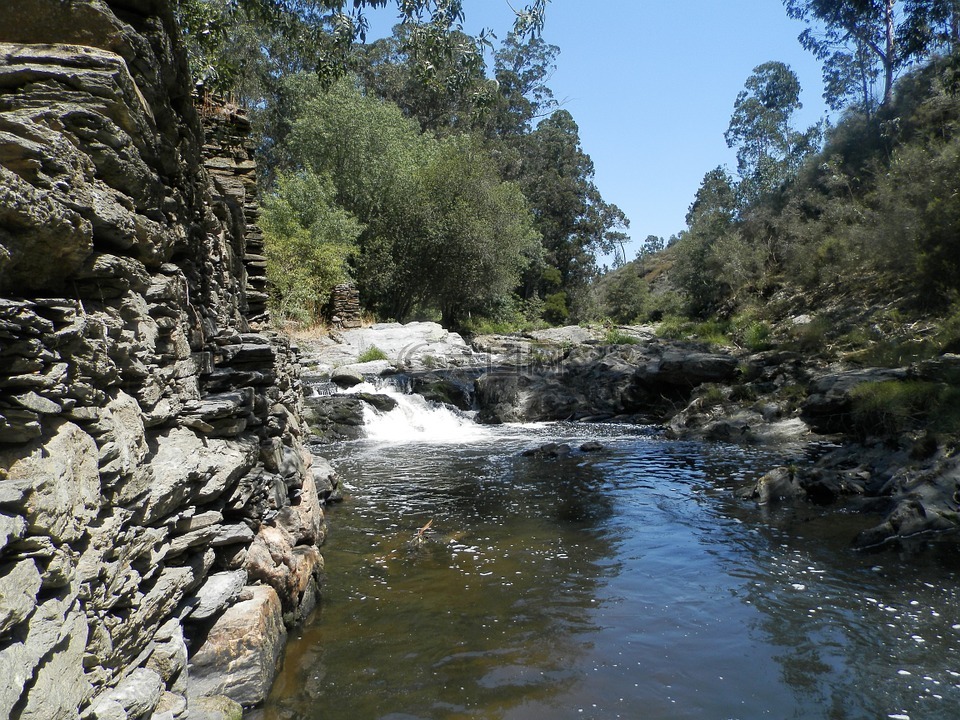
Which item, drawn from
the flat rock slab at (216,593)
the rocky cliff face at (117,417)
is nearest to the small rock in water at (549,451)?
the rocky cliff face at (117,417)

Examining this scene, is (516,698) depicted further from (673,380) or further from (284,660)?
(673,380)

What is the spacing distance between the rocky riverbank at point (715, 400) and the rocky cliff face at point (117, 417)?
5.80m

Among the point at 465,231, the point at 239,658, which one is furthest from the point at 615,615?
the point at 465,231

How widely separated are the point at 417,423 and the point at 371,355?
4.68 m

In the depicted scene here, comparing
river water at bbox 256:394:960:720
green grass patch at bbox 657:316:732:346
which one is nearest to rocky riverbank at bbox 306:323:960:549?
river water at bbox 256:394:960:720

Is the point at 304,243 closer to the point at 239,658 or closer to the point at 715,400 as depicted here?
the point at 715,400

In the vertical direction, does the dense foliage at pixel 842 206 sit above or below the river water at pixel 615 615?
above

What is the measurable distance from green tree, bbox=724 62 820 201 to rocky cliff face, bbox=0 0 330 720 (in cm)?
3667

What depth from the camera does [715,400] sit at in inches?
588

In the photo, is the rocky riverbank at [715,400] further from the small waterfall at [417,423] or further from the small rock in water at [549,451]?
the small rock in water at [549,451]

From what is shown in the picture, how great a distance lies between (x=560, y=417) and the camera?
17.3 meters

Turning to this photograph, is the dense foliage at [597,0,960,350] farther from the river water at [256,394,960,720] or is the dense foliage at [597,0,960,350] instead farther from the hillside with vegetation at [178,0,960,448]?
the river water at [256,394,960,720]

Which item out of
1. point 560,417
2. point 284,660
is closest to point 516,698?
point 284,660

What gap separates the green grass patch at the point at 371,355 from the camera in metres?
19.5
